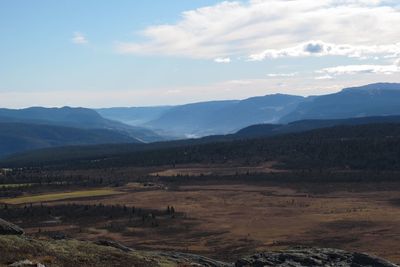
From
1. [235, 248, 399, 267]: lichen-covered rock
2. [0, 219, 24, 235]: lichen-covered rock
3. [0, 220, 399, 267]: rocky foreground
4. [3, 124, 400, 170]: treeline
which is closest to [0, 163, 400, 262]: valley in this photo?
[0, 219, 24, 235]: lichen-covered rock

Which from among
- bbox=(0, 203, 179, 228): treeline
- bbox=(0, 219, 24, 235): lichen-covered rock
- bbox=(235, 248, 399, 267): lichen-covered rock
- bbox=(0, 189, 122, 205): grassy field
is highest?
bbox=(0, 219, 24, 235): lichen-covered rock

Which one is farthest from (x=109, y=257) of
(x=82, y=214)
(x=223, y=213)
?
(x=82, y=214)

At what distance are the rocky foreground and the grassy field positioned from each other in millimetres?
71751

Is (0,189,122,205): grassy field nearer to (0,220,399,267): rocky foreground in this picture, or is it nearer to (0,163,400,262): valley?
(0,163,400,262): valley

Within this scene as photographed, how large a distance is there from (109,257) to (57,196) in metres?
81.1

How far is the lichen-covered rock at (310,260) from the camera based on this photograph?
28.3 meters

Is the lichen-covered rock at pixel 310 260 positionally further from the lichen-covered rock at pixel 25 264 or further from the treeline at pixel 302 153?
the treeline at pixel 302 153

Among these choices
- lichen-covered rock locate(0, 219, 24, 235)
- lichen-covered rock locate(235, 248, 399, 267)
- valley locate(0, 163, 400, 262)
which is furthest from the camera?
valley locate(0, 163, 400, 262)

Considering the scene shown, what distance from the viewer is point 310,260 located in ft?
94.5

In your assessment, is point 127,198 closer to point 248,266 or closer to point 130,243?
point 130,243

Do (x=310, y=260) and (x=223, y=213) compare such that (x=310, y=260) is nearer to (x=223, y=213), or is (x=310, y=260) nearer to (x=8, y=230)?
(x=8, y=230)

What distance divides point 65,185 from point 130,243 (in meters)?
66.1

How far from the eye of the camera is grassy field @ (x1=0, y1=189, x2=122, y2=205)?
98069 mm

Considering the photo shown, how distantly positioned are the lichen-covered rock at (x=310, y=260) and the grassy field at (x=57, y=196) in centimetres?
7468
